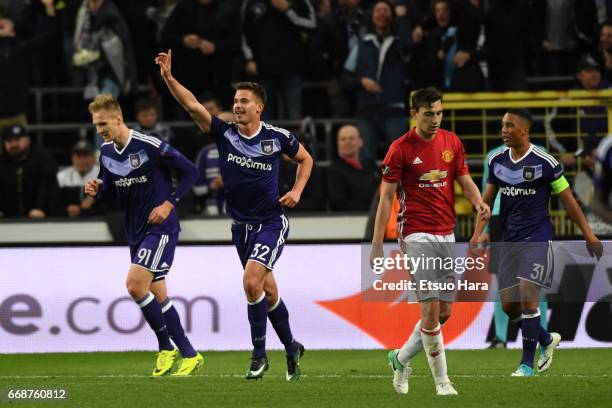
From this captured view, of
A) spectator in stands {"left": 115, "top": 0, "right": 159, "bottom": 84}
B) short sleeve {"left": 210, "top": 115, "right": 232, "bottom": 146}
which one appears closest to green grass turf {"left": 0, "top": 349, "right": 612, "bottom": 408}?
short sleeve {"left": 210, "top": 115, "right": 232, "bottom": 146}

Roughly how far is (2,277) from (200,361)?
4.13m

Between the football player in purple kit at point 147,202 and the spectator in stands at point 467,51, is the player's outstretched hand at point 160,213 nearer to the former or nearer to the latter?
the football player in purple kit at point 147,202

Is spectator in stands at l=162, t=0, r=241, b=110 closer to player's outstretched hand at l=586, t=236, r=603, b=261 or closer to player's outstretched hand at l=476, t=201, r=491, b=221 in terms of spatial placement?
player's outstretched hand at l=586, t=236, r=603, b=261

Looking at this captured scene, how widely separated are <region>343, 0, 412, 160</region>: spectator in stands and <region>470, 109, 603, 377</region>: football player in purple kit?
593 centimetres

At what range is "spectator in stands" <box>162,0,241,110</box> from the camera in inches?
738

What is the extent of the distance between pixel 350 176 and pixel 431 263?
7106 mm

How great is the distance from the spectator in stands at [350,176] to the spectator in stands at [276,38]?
157 centimetres

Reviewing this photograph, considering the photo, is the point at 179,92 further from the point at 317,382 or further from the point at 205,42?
the point at 205,42

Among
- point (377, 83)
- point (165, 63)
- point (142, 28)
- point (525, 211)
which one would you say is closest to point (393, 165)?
point (165, 63)

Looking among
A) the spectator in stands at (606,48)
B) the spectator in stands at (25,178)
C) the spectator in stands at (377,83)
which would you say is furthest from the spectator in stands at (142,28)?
the spectator in stands at (606,48)

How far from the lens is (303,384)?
11.2m

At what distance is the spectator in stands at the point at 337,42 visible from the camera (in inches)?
729

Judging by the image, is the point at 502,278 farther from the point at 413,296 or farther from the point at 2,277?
the point at 2,277

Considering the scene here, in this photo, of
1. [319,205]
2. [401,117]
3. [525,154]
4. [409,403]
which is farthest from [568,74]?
[409,403]
